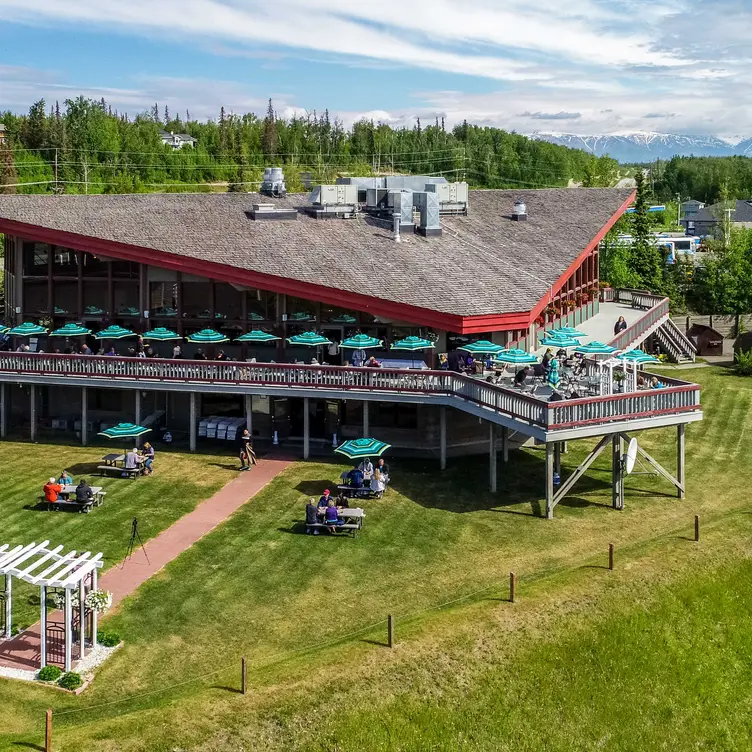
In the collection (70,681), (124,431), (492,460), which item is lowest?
(70,681)

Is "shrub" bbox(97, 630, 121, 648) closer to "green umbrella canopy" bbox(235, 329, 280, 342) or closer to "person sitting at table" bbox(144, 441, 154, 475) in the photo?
"person sitting at table" bbox(144, 441, 154, 475)

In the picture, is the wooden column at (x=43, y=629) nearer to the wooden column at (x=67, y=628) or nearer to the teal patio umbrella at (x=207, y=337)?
the wooden column at (x=67, y=628)

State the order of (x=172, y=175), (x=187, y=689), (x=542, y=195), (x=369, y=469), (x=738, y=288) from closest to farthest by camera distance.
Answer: (x=187, y=689), (x=369, y=469), (x=542, y=195), (x=738, y=288), (x=172, y=175)

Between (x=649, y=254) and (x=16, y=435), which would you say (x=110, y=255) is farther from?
(x=649, y=254)

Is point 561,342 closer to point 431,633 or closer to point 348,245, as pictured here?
point 348,245

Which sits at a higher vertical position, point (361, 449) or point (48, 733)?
point (361, 449)

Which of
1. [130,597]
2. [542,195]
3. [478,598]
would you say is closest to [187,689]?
[130,597]

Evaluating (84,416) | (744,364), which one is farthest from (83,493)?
(744,364)

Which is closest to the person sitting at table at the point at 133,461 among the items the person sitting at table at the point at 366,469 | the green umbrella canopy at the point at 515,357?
the person sitting at table at the point at 366,469
